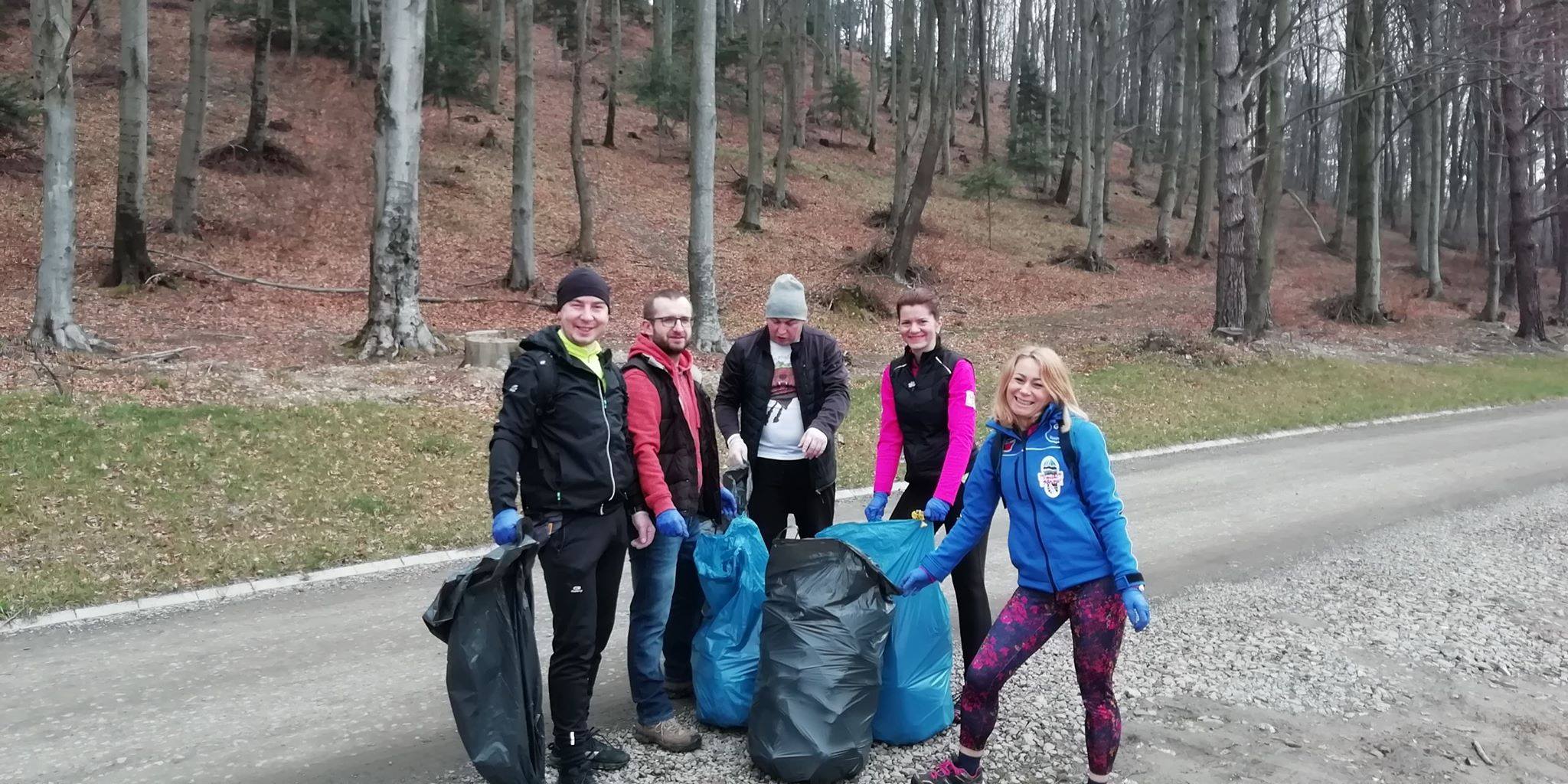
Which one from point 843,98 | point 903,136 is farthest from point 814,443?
point 843,98

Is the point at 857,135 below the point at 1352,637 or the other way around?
the other way around

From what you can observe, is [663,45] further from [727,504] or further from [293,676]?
[727,504]

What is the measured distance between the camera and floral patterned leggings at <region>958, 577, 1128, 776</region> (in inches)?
135

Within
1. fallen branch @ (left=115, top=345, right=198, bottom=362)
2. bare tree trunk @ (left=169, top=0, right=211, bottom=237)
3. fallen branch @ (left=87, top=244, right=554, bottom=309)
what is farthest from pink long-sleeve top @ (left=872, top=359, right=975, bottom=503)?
bare tree trunk @ (left=169, top=0, right=211, bottom=237)

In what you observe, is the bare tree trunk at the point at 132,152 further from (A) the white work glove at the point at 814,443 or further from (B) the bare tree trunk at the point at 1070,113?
(B) the bare tree trunk at the point at 1070,113

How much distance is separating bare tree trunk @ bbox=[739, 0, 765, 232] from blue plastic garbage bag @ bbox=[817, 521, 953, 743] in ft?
71.2

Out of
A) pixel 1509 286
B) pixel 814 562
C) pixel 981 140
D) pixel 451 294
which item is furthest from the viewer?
pixel 981 140

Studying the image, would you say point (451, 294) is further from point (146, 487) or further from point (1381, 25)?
point (1381, 25)

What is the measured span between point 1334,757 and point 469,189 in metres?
22.5

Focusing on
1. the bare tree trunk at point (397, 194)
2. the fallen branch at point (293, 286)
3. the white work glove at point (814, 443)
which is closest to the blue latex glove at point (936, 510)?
the white work glove at point (814, 443)

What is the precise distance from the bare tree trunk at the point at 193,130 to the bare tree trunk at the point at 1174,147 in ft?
80.7

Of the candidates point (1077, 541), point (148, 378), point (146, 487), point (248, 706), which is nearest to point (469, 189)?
point (148, 378)

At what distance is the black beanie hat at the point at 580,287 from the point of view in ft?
11.9

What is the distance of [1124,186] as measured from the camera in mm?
43438
